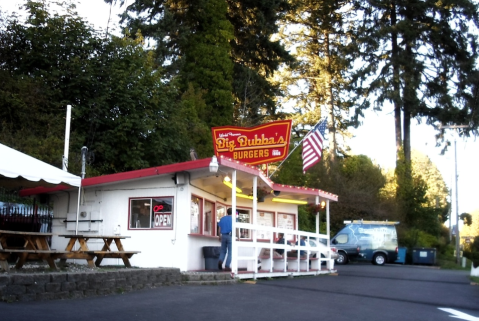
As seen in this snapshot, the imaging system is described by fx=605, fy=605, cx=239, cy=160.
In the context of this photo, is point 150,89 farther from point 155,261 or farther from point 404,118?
point 404,118

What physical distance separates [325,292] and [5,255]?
678 centimetres

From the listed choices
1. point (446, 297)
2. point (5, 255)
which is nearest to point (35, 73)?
point (5, 255)

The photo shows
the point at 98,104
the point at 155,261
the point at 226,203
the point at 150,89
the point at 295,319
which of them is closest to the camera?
the point at 295,319

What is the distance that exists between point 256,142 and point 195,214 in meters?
5.45

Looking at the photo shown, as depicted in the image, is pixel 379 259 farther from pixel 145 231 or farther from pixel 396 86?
pixel 145 231

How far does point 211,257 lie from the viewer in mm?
15594

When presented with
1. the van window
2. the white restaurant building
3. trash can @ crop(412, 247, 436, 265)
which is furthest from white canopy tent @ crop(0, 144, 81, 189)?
trash can @ crop(412, 247, 436, 265)

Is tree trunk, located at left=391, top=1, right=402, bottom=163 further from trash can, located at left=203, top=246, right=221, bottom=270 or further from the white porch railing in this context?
trash can, located at left=203, top=246, right=221, bottom=270

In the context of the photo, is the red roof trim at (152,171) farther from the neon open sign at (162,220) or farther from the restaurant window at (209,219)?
the restaurant window at (209,219)

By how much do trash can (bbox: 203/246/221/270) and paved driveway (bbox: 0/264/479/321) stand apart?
4.43 ft

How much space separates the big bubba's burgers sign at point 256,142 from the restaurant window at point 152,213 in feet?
19.1

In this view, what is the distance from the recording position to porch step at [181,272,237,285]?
13.2 meters

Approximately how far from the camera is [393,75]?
3988 centimetres

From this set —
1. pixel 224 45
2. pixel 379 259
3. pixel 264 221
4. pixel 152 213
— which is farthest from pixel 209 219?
pixel 224 45
